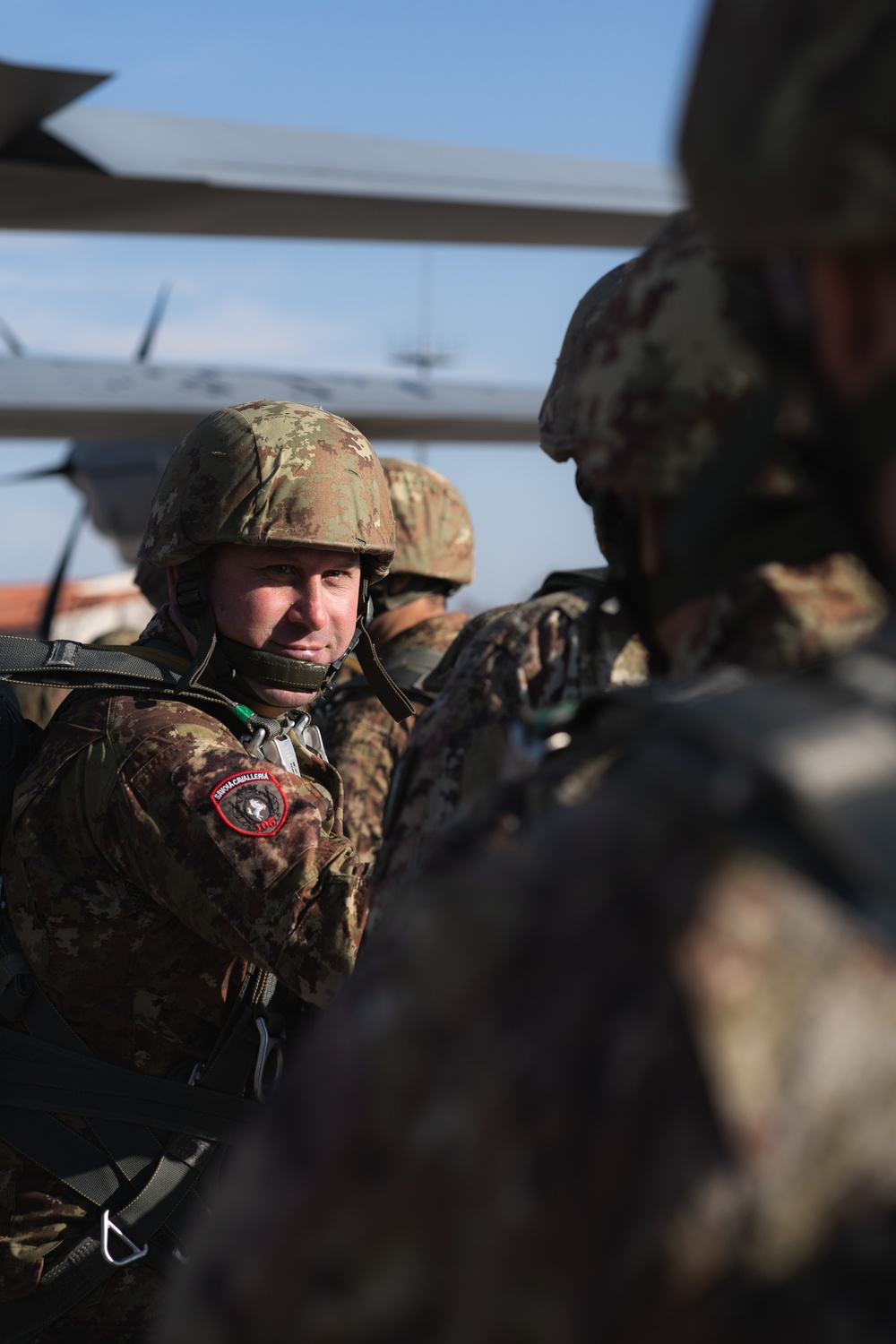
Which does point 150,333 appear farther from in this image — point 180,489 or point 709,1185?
point 709,1185

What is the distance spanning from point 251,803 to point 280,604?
2.50 ft

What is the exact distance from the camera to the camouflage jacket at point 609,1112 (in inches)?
25.0

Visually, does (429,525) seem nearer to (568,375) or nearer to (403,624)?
(403,624)

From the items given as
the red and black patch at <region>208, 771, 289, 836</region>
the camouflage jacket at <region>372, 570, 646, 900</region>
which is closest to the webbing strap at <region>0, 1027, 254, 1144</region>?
the red and black patch at <region>208, 771, 289, 836</region>

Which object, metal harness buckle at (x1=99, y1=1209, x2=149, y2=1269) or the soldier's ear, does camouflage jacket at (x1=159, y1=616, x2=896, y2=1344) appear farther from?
metal harness buckle at (x1=99, y1=1209, x2=149, y2=1269)

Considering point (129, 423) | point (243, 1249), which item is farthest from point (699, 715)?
point (129, 423)

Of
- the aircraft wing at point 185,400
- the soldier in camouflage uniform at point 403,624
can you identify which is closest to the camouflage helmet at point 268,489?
the soldier in camouflage uniform at point 403,624

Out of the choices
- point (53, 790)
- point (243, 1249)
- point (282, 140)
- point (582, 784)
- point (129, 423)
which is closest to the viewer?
point (243, 1249)

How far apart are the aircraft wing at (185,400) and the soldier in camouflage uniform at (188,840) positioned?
5.21 meters

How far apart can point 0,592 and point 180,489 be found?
30.6m

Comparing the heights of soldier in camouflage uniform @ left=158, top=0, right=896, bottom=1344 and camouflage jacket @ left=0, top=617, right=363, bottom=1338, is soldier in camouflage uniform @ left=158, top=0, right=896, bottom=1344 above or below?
above

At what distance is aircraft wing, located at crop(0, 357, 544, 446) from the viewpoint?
8.61 meters

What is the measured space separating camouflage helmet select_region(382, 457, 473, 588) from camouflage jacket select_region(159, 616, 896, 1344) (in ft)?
13.0

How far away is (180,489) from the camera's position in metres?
3.14
